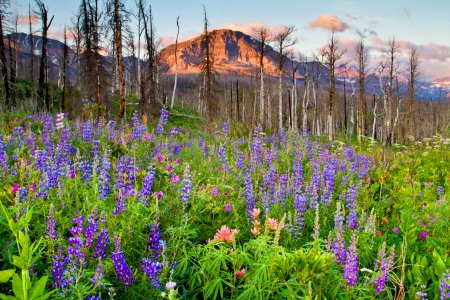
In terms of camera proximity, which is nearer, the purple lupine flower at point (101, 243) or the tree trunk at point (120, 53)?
the purple lupine flower at point (101, 243)

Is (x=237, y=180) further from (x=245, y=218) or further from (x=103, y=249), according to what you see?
(x=103, y=249)

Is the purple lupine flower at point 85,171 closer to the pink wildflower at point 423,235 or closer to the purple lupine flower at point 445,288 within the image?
the purple lupine flower at point 445,288

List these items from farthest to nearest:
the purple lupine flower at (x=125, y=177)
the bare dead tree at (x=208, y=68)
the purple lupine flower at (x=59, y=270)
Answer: the bare dead tree at (x=208, y=68) → the purple lupine flower at (x=125, y=177) → the purple lupine flower at (x=59, y=270)

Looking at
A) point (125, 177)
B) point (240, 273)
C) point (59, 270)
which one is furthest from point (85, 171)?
point (240, 273)

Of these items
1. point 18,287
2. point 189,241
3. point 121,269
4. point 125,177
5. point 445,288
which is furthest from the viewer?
point 125,177

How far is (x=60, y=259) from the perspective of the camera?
2.06 meters

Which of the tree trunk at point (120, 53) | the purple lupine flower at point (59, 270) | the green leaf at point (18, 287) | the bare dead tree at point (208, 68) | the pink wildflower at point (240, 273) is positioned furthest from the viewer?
the bare dead tree at point (208, 68)

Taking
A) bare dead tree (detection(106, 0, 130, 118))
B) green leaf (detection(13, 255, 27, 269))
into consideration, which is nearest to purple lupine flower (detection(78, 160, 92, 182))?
green leaf (detection(13, 255, 27, 269))

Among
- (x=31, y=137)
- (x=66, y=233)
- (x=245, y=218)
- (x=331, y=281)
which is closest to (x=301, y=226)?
(x=245, y=218)

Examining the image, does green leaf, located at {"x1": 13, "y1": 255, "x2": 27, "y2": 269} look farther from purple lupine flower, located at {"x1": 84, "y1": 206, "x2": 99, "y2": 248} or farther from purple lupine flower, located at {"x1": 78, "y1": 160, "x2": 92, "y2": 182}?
purple lupine flower, located at {"x1": 78, "y1": 160, "x2": 92, "y2": 182}

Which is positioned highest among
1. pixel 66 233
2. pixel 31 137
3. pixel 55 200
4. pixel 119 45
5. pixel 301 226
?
pixel 119 45

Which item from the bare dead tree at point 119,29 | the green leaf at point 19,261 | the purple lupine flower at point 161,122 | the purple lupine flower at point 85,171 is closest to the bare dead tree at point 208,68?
the bare dead tree at point 119,29

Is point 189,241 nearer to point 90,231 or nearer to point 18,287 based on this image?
point 90,231

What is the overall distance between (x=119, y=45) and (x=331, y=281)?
17.1 m
